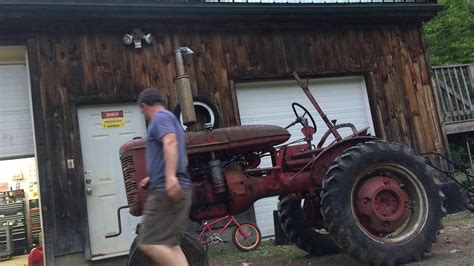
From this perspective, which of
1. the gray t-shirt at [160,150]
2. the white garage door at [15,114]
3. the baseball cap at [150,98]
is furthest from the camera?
the white garage door at [15,114]

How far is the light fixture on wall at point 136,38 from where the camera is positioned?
24.6ft

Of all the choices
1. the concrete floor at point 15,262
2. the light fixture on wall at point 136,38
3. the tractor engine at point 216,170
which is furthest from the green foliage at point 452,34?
the concrete floor at point 15,262

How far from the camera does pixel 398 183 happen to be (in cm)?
469

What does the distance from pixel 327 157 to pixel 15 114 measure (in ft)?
17.4

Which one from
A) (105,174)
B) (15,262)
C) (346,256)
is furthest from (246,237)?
(15,262)

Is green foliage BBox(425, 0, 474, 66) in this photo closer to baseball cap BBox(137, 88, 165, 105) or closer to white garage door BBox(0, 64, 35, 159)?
white garage door BBox(0, 64, 35, 159)

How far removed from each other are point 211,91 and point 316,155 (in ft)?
11.2

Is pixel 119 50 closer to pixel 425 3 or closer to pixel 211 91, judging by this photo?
pixel 211 91

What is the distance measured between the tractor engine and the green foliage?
14218 mm

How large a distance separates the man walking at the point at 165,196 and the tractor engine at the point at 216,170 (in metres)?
0.85

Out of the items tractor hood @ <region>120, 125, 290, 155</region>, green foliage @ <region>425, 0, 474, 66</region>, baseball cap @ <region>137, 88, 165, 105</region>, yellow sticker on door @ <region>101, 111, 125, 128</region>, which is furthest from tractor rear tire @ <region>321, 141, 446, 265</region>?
green foliage @ <region>425, 0, 474, 66</region>

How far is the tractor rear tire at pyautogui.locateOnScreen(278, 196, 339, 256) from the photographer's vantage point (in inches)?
212

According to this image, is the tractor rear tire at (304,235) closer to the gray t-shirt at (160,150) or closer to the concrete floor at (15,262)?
the gray t-shirt at (160,150)

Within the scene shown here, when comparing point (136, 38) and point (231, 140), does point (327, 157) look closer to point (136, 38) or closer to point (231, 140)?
point (231, 140)
